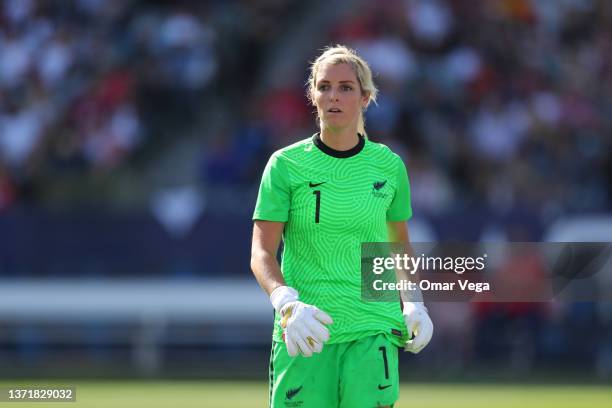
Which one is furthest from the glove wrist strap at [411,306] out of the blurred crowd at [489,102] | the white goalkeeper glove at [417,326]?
the blurred crowd at [489,102]

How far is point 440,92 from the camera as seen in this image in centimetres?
1706

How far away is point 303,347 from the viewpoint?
5.86 metres

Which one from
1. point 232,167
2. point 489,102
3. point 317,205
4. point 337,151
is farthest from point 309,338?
point 489,102

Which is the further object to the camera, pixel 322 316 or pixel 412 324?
pixel 412 324

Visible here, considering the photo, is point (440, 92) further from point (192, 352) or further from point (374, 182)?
point (374, 182)

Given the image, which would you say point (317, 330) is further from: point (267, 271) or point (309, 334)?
point (267, 271)

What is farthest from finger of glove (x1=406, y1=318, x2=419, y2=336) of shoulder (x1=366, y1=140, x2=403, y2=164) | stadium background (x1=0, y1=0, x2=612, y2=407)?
stadium background (x1=0, y1=0, x2=612, y2=407)

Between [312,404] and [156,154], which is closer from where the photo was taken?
[312,404]

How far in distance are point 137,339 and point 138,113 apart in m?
3.08

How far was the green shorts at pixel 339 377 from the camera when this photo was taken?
608cm

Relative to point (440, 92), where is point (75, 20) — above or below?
above

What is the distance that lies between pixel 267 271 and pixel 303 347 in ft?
1.43

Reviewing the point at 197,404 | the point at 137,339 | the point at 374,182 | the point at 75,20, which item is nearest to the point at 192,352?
the point at 137,339

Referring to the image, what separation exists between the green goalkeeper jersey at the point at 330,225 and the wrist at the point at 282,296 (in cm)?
20
